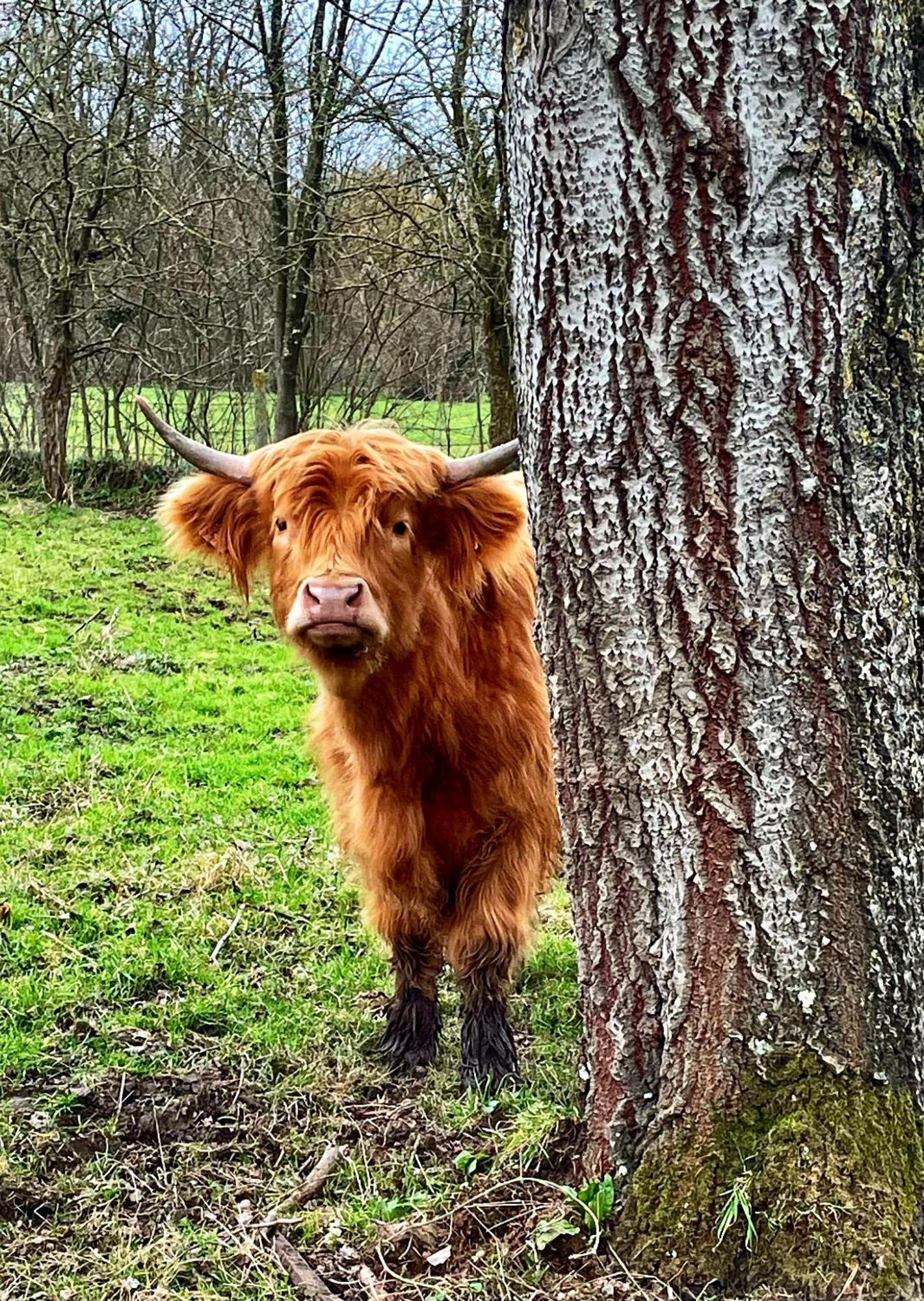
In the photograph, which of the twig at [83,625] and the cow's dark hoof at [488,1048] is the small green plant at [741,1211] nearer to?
the cow's dark hoof at [488,1048]

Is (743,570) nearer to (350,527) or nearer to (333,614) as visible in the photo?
(333,614)

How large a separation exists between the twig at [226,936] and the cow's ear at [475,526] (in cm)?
147

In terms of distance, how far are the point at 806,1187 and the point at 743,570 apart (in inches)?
38.7

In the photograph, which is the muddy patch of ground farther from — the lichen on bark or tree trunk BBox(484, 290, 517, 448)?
tree trunk BBox(484, 290, 517, 448)

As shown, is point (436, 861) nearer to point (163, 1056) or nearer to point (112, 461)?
point (163, 1056)

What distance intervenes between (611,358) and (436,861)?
1988mm

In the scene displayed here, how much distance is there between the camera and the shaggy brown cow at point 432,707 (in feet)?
10.8

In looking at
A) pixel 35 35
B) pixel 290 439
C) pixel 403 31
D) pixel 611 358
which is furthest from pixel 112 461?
pixel 611 358

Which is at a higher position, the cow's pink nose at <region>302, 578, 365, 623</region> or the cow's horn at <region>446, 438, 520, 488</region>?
the cow's horn at <region>446, 438, 520, 488</region>

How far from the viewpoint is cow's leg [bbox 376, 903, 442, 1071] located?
3408 mm

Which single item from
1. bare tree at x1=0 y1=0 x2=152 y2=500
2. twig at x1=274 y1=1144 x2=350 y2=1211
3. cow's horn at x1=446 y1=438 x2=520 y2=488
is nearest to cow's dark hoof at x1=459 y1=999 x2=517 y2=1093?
twig at x1=274 y1=1144 x2=350 y2=1211

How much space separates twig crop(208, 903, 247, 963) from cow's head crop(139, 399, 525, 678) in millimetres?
1178

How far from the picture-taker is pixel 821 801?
187 centimetres

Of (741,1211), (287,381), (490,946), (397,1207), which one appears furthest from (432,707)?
(287,381)
